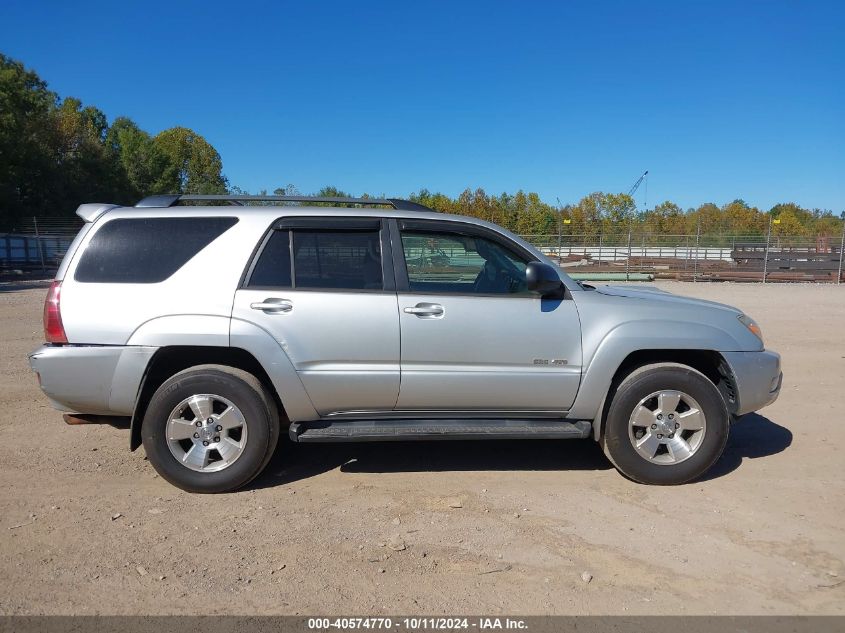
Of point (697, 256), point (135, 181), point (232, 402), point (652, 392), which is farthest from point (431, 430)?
point (135, 181)

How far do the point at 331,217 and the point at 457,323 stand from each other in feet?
3.72

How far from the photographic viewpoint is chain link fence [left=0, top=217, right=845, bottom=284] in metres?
26.4

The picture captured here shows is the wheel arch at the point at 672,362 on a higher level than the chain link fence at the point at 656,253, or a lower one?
lower

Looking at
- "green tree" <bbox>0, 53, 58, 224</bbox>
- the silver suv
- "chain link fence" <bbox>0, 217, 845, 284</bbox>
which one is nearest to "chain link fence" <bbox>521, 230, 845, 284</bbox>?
"chain link fence" <bbox>0, 217, 845, 284</bbox>

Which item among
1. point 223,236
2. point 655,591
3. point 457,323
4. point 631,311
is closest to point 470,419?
point 457,323

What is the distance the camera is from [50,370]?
3.98 m

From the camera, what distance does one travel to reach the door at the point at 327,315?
13.3 ft

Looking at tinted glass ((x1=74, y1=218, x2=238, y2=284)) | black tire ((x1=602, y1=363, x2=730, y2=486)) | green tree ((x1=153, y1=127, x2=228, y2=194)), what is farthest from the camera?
green tree ((x1=153, y1=127, x2=228, y2=194))

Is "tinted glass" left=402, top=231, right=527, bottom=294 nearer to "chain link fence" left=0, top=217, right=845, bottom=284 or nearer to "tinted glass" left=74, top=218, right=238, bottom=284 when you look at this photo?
"tinted glass" left=74, top=218, right=238, bottom=284

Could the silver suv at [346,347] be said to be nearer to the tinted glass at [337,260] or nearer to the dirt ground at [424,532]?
the tinted glass at [337,260]

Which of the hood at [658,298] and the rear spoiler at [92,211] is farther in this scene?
the hood at [658,298]

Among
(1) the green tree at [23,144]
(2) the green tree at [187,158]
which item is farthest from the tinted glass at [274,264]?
(2) the green tree at [187,158]

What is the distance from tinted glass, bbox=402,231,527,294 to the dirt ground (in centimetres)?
137

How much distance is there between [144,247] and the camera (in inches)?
163
